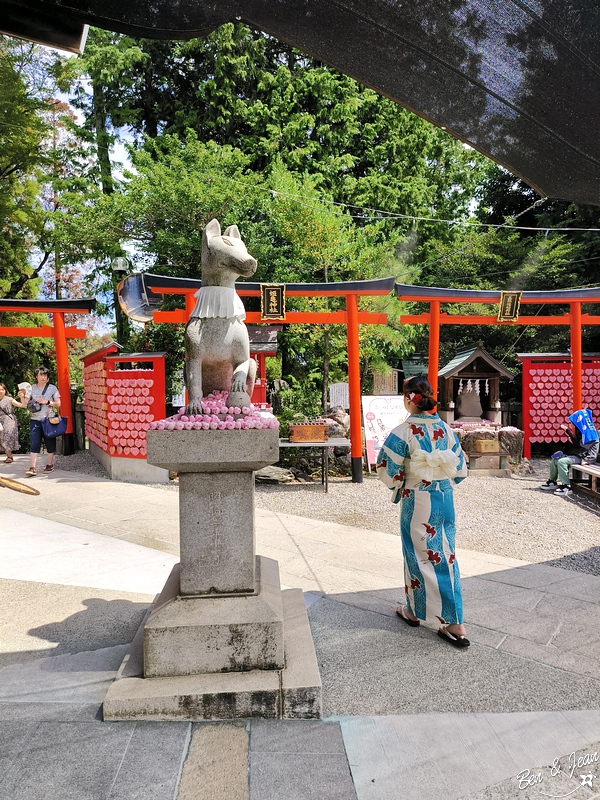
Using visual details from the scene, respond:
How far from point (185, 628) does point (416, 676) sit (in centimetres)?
122

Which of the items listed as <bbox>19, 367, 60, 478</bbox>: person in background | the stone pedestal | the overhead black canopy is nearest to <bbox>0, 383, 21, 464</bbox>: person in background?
<bbox>19, 367, 60, 478</bbox>: person in background

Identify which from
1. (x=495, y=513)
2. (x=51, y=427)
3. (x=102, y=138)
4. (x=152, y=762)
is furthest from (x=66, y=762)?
(x=102, y=138)

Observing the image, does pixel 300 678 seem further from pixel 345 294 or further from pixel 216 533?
pixel 345 294

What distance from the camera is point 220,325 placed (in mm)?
2992

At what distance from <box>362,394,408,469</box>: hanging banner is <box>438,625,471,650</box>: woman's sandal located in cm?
676

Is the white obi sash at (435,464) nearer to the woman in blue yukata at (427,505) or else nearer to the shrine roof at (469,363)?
the woman in blue yukata at (427,505)

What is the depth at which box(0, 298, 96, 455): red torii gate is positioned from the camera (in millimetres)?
11234

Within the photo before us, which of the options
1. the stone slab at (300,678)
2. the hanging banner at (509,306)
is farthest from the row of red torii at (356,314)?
the stone slab at (300,678)

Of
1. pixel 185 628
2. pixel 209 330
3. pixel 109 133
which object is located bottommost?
pixel 185 628

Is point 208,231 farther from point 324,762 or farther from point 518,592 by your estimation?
point 518,592

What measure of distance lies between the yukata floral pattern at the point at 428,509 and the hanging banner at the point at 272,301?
242 inches

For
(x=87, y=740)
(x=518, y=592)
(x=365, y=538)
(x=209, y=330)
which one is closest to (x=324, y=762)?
(x=87, y=740)

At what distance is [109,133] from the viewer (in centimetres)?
1798

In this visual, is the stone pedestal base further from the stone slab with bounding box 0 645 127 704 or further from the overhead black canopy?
the overhead black canopy
